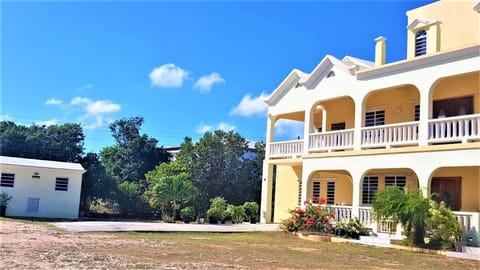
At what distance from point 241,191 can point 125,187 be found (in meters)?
6.96

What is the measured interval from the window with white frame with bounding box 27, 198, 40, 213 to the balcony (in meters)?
12.9

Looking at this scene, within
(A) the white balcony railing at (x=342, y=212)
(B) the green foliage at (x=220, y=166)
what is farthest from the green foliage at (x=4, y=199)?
(A) the white balcony railing at (x=342, y=212)

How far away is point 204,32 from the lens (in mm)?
17734

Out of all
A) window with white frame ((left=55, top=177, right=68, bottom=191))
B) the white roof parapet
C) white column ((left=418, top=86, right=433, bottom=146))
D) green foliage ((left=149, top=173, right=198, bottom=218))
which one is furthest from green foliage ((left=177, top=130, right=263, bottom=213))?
white column ((left=418, top=86, right=433, bottom=146))

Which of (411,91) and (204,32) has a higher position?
(204,32)

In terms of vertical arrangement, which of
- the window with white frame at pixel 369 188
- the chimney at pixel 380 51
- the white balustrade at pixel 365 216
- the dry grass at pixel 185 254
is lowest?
the dry grass at pixel 185 254

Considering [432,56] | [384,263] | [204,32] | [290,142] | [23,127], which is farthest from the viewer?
[23,127]

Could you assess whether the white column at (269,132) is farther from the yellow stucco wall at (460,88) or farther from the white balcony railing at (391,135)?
the yellow stucco wall at (460,88)

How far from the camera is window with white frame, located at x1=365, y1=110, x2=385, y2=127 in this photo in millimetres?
21266

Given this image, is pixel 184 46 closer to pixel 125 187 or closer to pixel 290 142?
pixel 290 142

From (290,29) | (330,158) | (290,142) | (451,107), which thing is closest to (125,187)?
(290,142)

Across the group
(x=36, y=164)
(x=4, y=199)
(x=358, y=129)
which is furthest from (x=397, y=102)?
(x=4, y=199)

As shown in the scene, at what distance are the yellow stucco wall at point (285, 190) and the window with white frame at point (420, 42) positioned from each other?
8.76 metres

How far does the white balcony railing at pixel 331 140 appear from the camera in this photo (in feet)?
63.6
